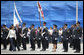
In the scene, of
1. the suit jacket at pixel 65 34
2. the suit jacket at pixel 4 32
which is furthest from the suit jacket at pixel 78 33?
the suit jacket at pixel 4 32

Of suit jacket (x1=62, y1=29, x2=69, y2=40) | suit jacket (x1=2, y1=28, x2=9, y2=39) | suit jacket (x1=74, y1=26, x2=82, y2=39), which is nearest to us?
suit jacket (x1=74, y1=26, x2=82, y2=39)

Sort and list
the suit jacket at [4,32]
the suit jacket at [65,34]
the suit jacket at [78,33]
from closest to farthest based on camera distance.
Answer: the suit jacket at [78,33] < the suit jacket at [65,34] < the suit jacket at [4,32]

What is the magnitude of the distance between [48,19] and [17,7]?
11.1 feet

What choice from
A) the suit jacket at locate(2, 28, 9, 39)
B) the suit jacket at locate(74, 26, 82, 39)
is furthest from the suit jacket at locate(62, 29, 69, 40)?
the suit jacket at locate(2, 28, 9, 39)

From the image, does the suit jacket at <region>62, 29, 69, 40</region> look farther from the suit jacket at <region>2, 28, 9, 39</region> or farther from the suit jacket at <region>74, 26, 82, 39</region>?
the suit jacket at <region>2, 28, 9, 39</region>

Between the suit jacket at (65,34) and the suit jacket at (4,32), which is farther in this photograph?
the suit jacket at (4,32)

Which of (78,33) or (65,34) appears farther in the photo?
(65,34)

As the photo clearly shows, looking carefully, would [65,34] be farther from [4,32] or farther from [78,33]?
[4,32]

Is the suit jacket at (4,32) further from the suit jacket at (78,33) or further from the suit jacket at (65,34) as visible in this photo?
the suit jacket at (78,33)

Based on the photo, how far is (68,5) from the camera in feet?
95.6

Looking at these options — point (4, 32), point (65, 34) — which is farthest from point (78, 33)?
point (4, 32)

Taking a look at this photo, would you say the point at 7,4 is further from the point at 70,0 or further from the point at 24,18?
the point at 70,0

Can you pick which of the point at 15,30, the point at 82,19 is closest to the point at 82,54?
the point at 15,30

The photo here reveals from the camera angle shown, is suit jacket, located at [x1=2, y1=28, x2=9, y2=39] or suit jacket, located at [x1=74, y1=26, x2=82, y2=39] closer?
suit jacket, located at [x1=74, y1=26, x2=82, y2=39]
